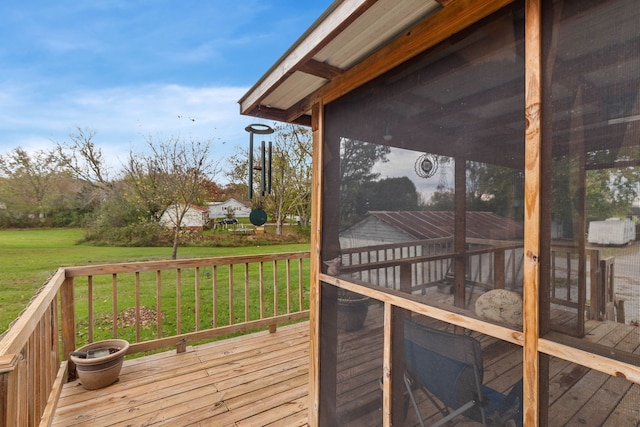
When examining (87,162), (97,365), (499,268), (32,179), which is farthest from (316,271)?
(32,179)

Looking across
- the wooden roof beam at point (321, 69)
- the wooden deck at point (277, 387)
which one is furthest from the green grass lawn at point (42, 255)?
the wooden roof beam at point (321, 69)

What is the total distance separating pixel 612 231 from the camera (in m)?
0.71

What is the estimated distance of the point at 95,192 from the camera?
6996 millimetres

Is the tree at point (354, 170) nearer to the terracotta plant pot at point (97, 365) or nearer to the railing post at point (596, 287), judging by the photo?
the railing post at point (596, 287)

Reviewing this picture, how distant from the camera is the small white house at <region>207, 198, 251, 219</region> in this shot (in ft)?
26.3

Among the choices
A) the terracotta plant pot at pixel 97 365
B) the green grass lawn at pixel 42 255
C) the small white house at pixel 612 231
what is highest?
the small white house at pixel 612 231

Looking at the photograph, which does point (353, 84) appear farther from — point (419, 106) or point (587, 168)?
point (587, 168)

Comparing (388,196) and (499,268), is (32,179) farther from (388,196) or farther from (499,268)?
(499,268)

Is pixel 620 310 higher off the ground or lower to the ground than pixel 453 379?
higher

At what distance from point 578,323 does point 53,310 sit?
349 cm

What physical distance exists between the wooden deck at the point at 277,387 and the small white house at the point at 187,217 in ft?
12.8

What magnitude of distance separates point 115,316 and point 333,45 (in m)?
3.17

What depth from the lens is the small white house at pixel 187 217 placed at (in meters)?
6.48

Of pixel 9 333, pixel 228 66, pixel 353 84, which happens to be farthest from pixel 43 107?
pixel 353 84
